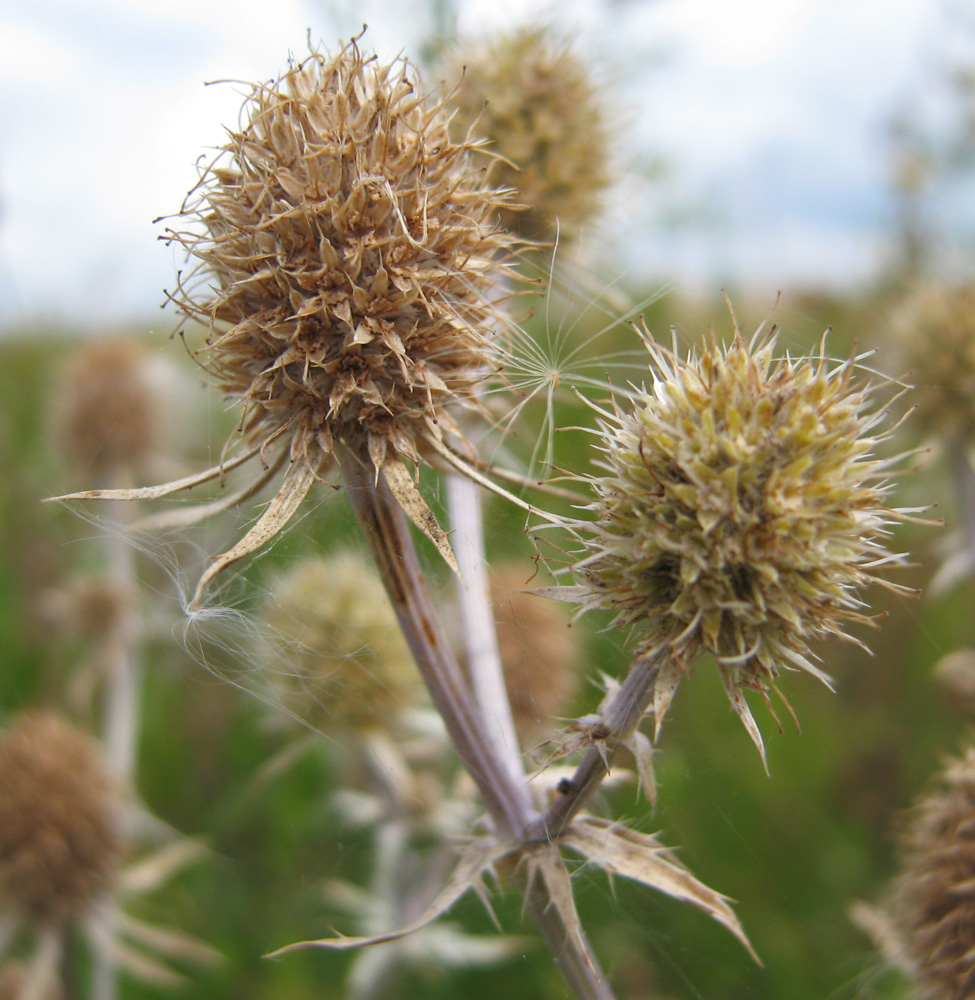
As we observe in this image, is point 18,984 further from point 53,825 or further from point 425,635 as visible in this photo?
point 425,635

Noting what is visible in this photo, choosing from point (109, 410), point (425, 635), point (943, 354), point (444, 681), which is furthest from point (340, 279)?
point (109, 410)

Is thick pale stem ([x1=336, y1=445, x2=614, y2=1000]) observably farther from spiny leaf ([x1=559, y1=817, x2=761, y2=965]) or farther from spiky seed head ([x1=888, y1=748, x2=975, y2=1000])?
spiky seed head ([x1=888, y1=748, x2=975, y2=1000])

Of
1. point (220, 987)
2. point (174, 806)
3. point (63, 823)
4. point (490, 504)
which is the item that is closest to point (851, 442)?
point (490, 504)

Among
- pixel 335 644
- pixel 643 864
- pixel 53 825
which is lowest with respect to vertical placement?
pixel 53 825

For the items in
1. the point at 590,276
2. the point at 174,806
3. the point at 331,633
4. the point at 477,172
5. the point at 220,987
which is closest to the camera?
the point at 477,172

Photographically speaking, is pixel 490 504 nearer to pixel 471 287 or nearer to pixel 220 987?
pixel 471 287

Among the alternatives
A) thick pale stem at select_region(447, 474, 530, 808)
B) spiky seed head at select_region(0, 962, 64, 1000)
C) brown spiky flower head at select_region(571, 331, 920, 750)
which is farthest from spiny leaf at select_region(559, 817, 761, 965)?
spiky seed head at select_region(0, 962, 64, 1000)

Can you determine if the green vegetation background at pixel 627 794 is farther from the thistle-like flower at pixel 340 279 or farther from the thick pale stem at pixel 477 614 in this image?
the thistle-like flower at pixel 340 279
